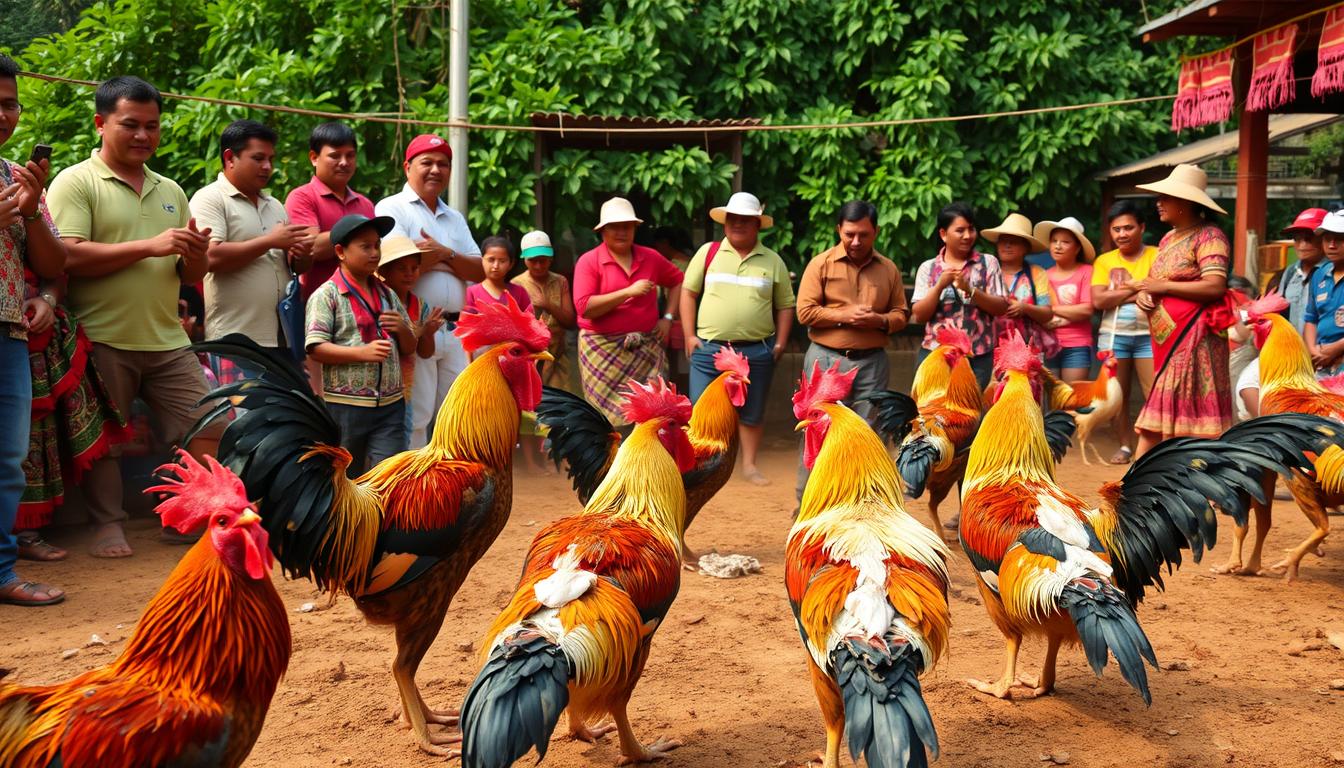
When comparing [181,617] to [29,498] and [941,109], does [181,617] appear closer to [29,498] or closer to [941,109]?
[29,498]

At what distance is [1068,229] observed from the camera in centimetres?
863

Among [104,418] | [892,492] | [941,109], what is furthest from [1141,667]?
[941,109]

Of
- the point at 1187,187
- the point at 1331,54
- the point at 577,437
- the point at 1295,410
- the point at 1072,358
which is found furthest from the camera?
the point at 1072,358

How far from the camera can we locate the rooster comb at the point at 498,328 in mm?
4105

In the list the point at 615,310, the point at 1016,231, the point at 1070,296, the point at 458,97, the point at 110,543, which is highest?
the point at 458,97

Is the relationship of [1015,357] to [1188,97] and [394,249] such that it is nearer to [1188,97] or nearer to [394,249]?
[394,249]

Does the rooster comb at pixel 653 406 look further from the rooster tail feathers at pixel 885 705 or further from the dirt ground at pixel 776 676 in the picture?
the rooster tail feathers at pixel 885 705

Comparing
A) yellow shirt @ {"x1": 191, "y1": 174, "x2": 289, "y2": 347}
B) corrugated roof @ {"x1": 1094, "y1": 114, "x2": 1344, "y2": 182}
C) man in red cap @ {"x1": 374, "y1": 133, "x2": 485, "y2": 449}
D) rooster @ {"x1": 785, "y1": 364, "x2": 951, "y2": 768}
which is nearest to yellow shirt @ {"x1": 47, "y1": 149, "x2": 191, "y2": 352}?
yellow shirt @ {"x1": 191, "y1": 174, "x2": 289, "y2": 347}

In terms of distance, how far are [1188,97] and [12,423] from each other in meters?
8.99

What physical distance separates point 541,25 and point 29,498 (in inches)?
240

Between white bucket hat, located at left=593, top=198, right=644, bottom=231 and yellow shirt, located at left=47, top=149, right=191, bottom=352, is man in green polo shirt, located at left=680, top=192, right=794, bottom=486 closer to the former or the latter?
white bucket hat, located at left=593, top=198, right=644, bottom=231

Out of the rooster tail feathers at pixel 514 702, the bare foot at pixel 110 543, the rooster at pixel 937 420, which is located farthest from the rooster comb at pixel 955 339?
the bare foot at pixel 110 543

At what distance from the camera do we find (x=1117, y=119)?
10141 millimetres

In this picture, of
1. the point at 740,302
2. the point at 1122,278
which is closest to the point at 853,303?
the point at 740,302
